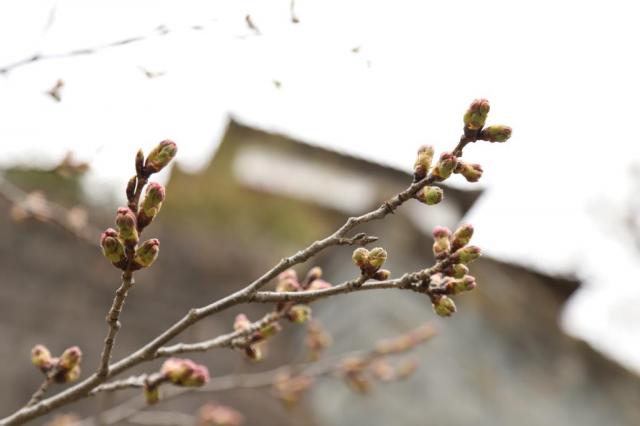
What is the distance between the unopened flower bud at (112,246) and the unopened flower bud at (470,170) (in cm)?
50

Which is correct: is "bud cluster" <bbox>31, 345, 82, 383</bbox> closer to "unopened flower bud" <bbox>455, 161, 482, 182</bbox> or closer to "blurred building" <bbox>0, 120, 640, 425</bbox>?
"unopened flower bud" <bbox>455, 161, 482, 182</bbox>

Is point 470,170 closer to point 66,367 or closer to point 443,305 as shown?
point 443,305

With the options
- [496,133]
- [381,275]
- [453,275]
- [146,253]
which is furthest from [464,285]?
[146,253]

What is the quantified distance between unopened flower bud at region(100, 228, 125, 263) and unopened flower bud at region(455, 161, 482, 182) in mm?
499

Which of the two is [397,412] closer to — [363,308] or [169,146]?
[363,308]

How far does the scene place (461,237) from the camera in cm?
107

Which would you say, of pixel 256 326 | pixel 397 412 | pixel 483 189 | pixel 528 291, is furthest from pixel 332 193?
pixel 256 326

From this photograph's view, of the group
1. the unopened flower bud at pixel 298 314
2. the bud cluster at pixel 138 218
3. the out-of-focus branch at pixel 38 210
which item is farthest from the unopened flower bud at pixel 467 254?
the out-of-focus branch at pixel 38 210

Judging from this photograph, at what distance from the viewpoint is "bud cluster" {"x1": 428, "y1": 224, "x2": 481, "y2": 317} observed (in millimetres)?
1042

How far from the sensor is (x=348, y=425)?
4.14 metres

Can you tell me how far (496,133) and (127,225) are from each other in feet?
1.80

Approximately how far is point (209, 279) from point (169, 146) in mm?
4392

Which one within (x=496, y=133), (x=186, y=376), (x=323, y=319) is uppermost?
(x=496, y=133)

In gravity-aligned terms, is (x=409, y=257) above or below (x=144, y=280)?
above
